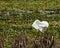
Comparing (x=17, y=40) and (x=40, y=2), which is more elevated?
(x=17, y=40)

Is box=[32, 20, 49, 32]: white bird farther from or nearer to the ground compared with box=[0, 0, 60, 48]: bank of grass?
farther from the ground

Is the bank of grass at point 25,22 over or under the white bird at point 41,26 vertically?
under

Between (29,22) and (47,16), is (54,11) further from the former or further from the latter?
(29,22)

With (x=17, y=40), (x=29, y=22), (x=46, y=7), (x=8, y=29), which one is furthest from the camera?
(x=46, y=7)

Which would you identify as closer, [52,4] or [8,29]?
[8,29]

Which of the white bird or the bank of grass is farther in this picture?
the white bird

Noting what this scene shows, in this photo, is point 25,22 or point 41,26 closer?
point 41,26

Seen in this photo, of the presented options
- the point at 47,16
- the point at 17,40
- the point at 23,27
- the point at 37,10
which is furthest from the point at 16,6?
the point at 17,40

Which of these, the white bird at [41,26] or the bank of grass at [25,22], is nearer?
the bank of grass at [25,22]

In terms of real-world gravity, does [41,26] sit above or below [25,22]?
above

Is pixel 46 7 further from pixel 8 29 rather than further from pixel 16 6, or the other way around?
pixel 8 29

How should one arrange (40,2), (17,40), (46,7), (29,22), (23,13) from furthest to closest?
(40,2) → (46,7) → (23,13) → (29,22) → (17,40)

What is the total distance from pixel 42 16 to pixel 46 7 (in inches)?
52.9

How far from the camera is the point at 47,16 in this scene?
41.2 feet
